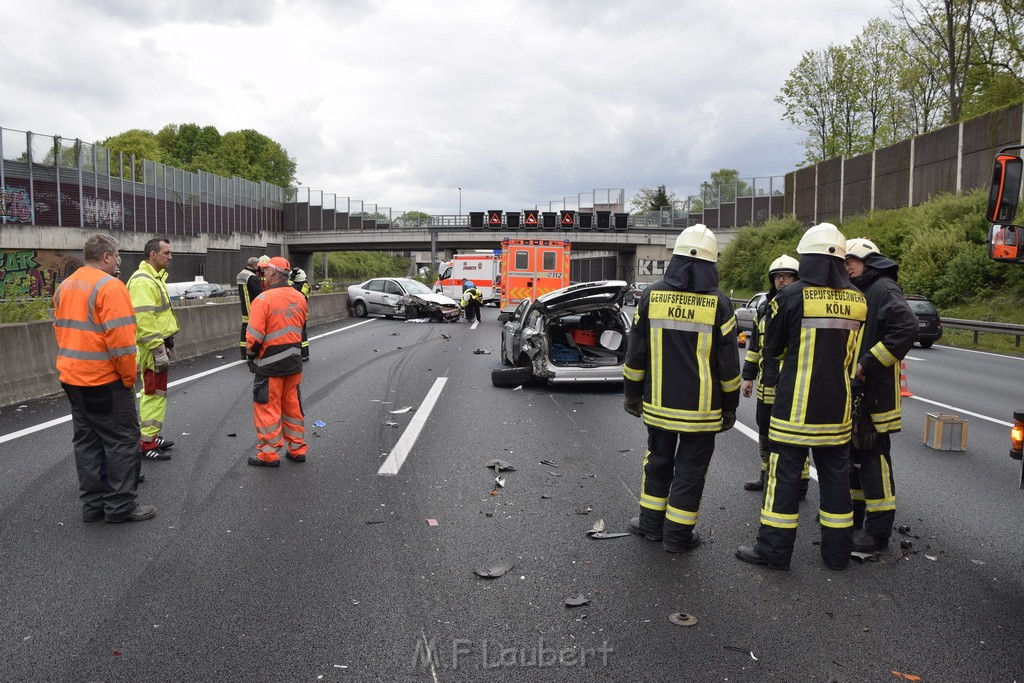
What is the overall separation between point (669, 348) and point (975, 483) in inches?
145

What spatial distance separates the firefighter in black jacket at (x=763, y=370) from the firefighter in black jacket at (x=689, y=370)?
637 mm

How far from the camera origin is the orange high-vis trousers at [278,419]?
7.56m

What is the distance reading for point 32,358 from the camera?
11.1 m

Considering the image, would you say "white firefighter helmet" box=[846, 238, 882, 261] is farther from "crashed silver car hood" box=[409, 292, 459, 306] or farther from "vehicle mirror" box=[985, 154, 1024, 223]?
"crashed silver car hood" box=[409, 292, 459, 306]

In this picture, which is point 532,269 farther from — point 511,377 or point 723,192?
point 723,192

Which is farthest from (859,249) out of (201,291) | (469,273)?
(201,291)

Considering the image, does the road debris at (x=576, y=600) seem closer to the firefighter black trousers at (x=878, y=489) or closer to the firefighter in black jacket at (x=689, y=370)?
the firefighter in black jacket at (x=689, y=370)

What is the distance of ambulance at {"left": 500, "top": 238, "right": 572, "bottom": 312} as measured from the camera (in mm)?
28609

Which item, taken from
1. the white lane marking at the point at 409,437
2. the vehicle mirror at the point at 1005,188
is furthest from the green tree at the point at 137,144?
the vehicle mirror at the point at 1005,188

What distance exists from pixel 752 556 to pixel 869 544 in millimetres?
845

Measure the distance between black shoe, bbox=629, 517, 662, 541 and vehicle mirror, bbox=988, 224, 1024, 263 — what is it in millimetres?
2623

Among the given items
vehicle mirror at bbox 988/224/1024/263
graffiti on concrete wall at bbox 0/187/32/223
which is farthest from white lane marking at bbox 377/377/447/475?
graffiti on concrete wall at bbox 0/187/32/223

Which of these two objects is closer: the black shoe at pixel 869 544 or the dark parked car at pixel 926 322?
the black shoe at pixel 869 544

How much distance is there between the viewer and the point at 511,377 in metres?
12.9
